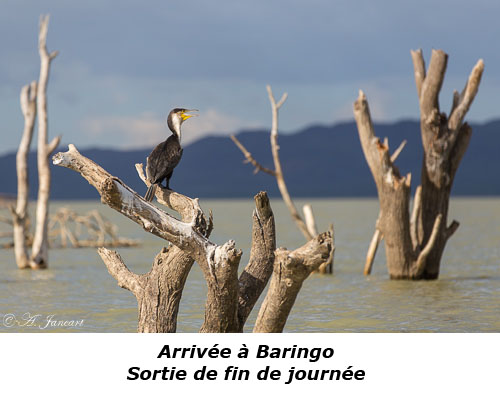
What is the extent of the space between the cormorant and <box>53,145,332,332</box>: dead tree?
0.16m

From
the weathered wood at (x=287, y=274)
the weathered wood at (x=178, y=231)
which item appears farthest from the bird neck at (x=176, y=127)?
the weathered wood at (x=287, y=274)

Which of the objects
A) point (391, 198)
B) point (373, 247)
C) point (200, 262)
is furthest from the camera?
point (373, 247)

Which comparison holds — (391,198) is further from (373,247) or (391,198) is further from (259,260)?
(259,260)

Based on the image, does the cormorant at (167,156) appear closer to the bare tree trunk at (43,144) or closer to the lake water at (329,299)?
the lake water at (329,299)

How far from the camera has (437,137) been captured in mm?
14016

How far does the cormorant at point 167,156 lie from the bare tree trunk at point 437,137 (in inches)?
271

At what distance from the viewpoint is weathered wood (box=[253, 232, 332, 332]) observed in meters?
5.89

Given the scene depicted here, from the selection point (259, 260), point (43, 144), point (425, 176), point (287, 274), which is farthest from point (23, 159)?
point (287, 274)

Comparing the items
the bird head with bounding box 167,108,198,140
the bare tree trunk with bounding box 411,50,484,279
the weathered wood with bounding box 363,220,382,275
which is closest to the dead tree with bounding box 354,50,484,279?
the bare tree trunk with bounding box 411,50,484,279

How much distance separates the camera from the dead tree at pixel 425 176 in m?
13.9

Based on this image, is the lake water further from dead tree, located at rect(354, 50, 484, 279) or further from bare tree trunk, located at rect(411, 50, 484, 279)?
bare tree trunk, located at rect(411, 50, 484, 279)

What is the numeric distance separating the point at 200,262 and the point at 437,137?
27.9 feet
